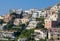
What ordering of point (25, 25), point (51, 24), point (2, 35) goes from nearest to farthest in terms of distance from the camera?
point (51, 24)
point (2, 35)
point (25, 25)

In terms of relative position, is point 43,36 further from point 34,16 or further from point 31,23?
point 34,16

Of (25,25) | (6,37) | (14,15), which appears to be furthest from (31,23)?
(14,15)

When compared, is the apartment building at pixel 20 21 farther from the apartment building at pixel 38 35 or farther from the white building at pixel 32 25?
the apartment building at pixel 38 35

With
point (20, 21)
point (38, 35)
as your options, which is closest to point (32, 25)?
point (20, 21)

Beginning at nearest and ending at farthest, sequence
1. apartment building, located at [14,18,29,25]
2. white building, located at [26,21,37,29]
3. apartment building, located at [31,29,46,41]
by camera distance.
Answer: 1. apartment building, located at [31,29,46,41]
2. white building, located at [26,21,37,29]
3. apartment building, located at [14,18,29,25]

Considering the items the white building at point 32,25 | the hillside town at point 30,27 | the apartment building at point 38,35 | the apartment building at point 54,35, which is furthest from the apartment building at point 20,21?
the apartment building at point 54,35

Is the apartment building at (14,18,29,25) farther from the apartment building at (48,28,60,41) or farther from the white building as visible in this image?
the apartment building at (48,28,60,41)

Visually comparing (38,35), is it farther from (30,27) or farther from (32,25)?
(32,25)

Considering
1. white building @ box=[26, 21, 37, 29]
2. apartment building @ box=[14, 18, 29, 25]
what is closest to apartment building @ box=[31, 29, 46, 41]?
white building @ box=[26, 21, 37, 29]
